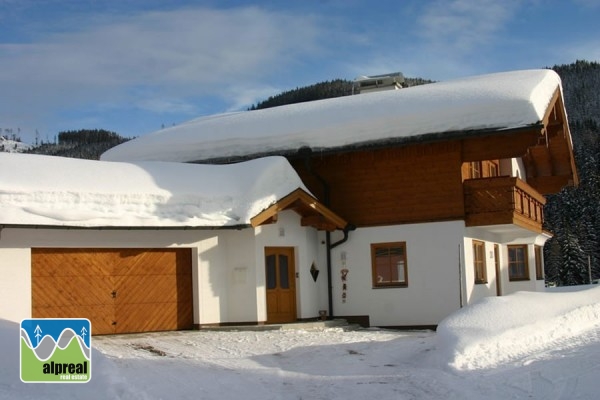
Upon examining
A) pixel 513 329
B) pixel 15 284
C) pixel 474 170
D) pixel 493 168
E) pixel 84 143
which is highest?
pixel 84 143

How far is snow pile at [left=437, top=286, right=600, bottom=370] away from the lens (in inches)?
482

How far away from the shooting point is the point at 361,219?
21.0 m

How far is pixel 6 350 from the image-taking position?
357 inches

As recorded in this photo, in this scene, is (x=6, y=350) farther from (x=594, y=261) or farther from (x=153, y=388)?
(x=594, y=261)

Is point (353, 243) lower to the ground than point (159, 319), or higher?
higher

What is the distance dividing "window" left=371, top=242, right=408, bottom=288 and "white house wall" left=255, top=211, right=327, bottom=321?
1399 mm

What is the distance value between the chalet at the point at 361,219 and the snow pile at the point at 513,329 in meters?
4.74

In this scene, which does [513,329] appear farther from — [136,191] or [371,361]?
[136,191]

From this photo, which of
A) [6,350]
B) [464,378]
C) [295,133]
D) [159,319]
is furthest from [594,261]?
[6,350]

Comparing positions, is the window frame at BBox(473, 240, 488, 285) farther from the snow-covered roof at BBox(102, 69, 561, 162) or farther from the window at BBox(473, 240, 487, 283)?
the snow-covered roof at BBox(102, 69, 561, 162)

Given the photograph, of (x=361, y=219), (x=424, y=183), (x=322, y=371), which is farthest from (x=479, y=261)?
(x=322, y=371)

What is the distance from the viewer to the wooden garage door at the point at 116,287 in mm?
16656

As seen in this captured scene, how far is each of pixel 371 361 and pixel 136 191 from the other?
7.31 meters

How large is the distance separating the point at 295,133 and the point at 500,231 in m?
6.63
